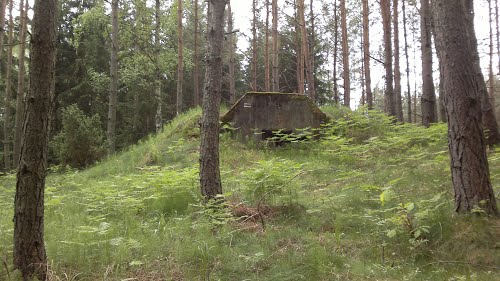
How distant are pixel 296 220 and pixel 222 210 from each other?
42.9 inches

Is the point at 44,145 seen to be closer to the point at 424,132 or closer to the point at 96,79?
the point at 424,132

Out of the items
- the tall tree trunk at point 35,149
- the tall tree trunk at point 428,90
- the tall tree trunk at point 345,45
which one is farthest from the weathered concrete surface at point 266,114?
the tall tree trunk at point 345,45

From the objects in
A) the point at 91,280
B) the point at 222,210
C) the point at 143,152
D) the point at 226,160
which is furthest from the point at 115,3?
the point at 91,280

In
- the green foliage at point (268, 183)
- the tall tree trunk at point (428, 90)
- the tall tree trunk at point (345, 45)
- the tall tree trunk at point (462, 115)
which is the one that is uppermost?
the tall tree trunk at point (345, 45)

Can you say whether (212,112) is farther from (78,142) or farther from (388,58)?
(388,58)

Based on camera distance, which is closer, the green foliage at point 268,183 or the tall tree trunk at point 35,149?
the tall tree trunk at point 35,149

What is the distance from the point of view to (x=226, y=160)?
1053 cm

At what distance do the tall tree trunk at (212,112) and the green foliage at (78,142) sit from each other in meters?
10.0

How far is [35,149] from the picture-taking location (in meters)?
3.55

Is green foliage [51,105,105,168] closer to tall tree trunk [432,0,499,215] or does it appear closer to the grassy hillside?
the grassy hillside

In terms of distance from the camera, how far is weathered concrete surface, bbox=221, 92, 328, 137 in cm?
1239

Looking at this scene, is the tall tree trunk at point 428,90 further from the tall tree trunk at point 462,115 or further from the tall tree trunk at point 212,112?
the tall tree trunk at point 212,112

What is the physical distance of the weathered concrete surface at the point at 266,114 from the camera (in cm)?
1239

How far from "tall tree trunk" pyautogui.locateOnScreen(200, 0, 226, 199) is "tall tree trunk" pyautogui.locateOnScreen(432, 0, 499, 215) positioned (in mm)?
3065
